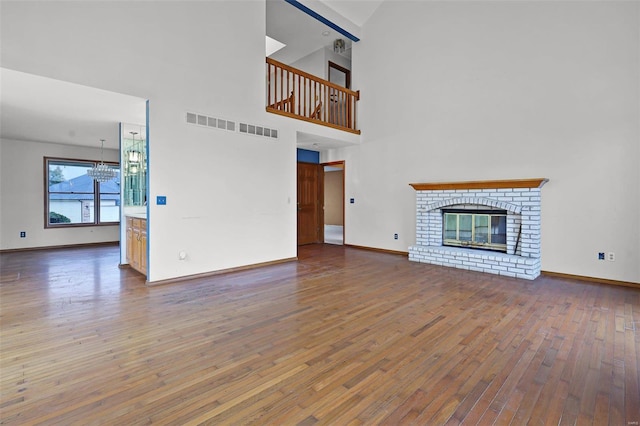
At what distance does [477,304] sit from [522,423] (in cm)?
199

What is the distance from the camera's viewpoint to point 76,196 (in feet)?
26.1

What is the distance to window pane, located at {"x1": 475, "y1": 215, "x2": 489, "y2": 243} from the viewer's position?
216 inches

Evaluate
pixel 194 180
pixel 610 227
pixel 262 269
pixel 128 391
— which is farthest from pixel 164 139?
pixel 610 227

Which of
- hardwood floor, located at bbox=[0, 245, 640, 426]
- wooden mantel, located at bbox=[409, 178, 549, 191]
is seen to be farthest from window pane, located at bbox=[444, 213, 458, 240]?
hardwood floor, located at bbox=[0, 245, 640, 426]

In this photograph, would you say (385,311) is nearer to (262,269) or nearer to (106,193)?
(262,269)

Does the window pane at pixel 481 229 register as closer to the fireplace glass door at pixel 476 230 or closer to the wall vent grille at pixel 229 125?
the fireplace glass door at pixel 476 230

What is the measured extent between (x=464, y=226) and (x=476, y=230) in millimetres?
222

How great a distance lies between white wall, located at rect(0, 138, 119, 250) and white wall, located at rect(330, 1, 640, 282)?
24.3 feet

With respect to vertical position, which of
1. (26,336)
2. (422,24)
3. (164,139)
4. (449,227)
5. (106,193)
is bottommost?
(26,336)

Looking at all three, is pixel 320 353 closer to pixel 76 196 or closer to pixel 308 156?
pixel 308 156

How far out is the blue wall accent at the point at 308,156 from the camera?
315 inches

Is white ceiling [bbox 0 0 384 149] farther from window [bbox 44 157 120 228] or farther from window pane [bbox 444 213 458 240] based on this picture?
window pane [bbox 444 213 458 240]

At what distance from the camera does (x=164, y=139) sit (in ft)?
14.1

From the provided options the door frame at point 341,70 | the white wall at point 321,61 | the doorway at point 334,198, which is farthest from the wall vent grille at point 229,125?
the doorway at point 334,198
